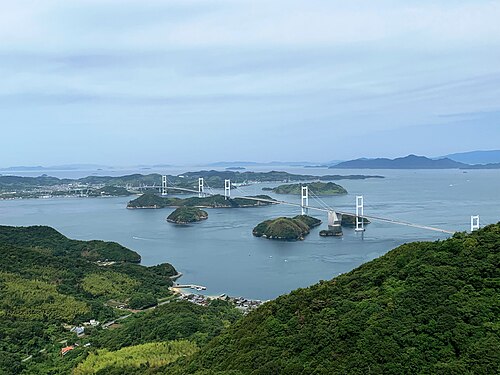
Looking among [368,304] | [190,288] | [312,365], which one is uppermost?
[368,304]

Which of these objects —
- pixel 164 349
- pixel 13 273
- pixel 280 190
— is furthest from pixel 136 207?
pixel 164 349

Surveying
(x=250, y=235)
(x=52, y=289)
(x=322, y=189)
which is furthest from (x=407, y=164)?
(x=52, y=289)

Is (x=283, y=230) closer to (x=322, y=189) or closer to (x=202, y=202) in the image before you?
(x=202, y=202)

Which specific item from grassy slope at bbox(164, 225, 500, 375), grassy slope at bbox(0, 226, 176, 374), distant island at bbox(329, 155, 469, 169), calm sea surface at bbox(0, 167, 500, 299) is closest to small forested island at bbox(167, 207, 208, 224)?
calm sea surface at bbox(0, 167, 500, 299)

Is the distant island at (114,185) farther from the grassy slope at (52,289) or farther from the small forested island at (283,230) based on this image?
the grassy slope at (52,289)

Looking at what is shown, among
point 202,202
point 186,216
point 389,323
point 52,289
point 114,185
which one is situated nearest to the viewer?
point 389,323

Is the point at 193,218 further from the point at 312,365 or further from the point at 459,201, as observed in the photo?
the point at 312,365

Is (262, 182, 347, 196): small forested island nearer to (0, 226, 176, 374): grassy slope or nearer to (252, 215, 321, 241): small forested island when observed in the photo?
(252, 215, 321, 241): small forested island
